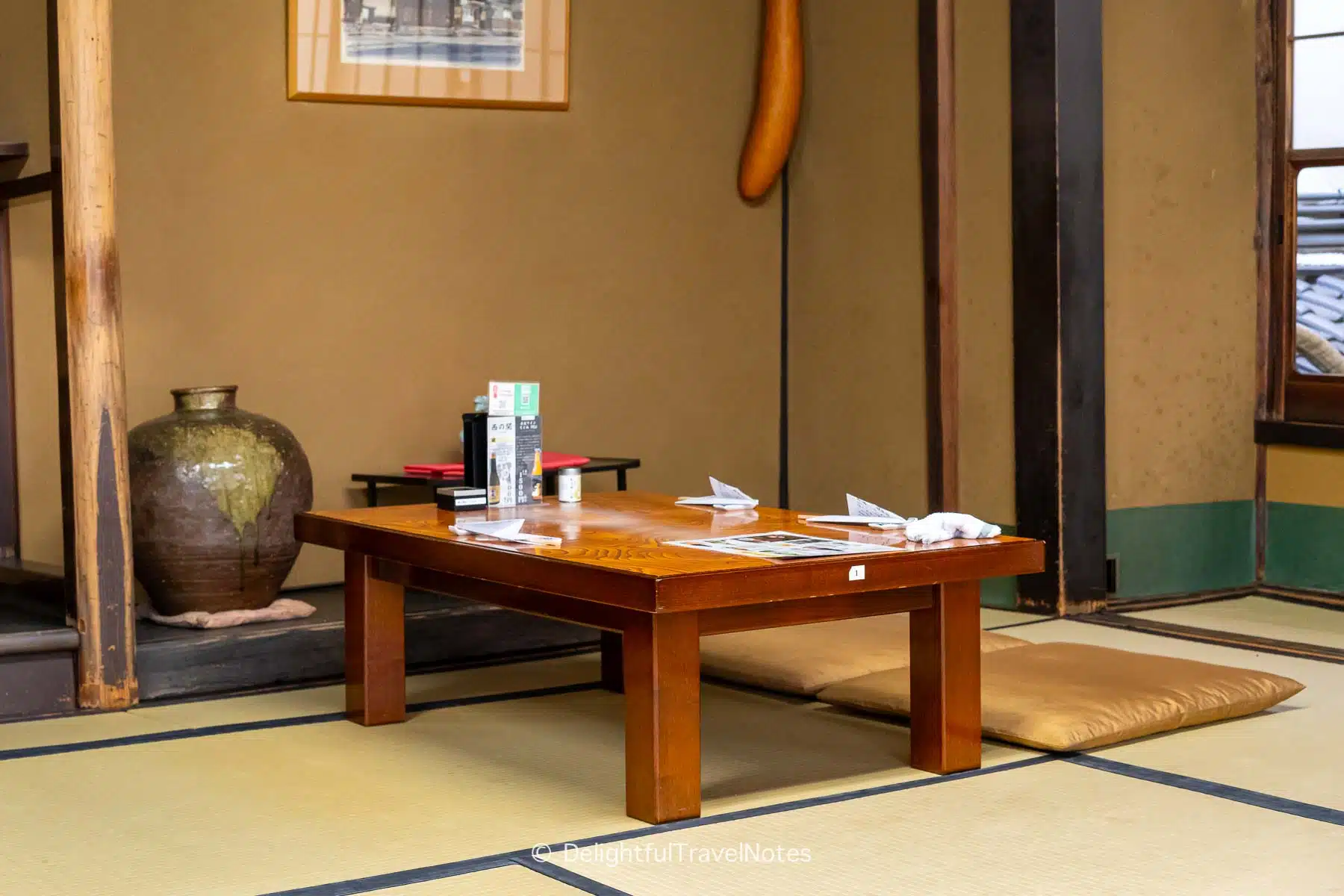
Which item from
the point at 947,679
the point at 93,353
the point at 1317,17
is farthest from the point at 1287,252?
the point at 93,353

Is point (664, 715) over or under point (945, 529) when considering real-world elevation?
under

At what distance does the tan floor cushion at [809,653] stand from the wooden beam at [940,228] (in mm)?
1074

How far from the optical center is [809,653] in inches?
165

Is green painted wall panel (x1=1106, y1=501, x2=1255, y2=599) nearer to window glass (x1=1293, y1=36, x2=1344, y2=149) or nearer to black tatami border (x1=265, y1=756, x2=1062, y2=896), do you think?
window glass (x1=1293, y1=36, x2=1344, y2=149)

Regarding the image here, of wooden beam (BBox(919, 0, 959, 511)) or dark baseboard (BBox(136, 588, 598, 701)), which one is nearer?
dark baseboard (BBox(136, 588, 598, 701))

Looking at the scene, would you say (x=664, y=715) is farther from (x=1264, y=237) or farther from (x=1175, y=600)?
(x=1264, y=237)

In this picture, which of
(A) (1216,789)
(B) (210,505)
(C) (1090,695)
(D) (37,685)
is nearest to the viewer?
(A) (1216,789)

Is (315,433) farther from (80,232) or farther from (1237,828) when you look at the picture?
(1237,828)

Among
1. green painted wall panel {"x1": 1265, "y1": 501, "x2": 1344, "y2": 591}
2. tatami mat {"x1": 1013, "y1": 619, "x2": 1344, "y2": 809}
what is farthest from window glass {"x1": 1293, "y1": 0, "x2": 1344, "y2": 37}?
tatami mat {"x1": 1013, "y1": 619, "x2": 1344, "y2": 809}

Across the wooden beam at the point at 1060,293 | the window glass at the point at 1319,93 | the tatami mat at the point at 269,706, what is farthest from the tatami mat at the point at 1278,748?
the window glass at the point at 1319,93

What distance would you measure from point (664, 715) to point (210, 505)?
1.93 m

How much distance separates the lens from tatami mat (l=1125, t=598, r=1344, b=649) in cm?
484

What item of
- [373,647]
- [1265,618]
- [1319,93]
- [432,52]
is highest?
[432,52]

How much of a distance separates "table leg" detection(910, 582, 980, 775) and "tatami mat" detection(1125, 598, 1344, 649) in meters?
1.94
